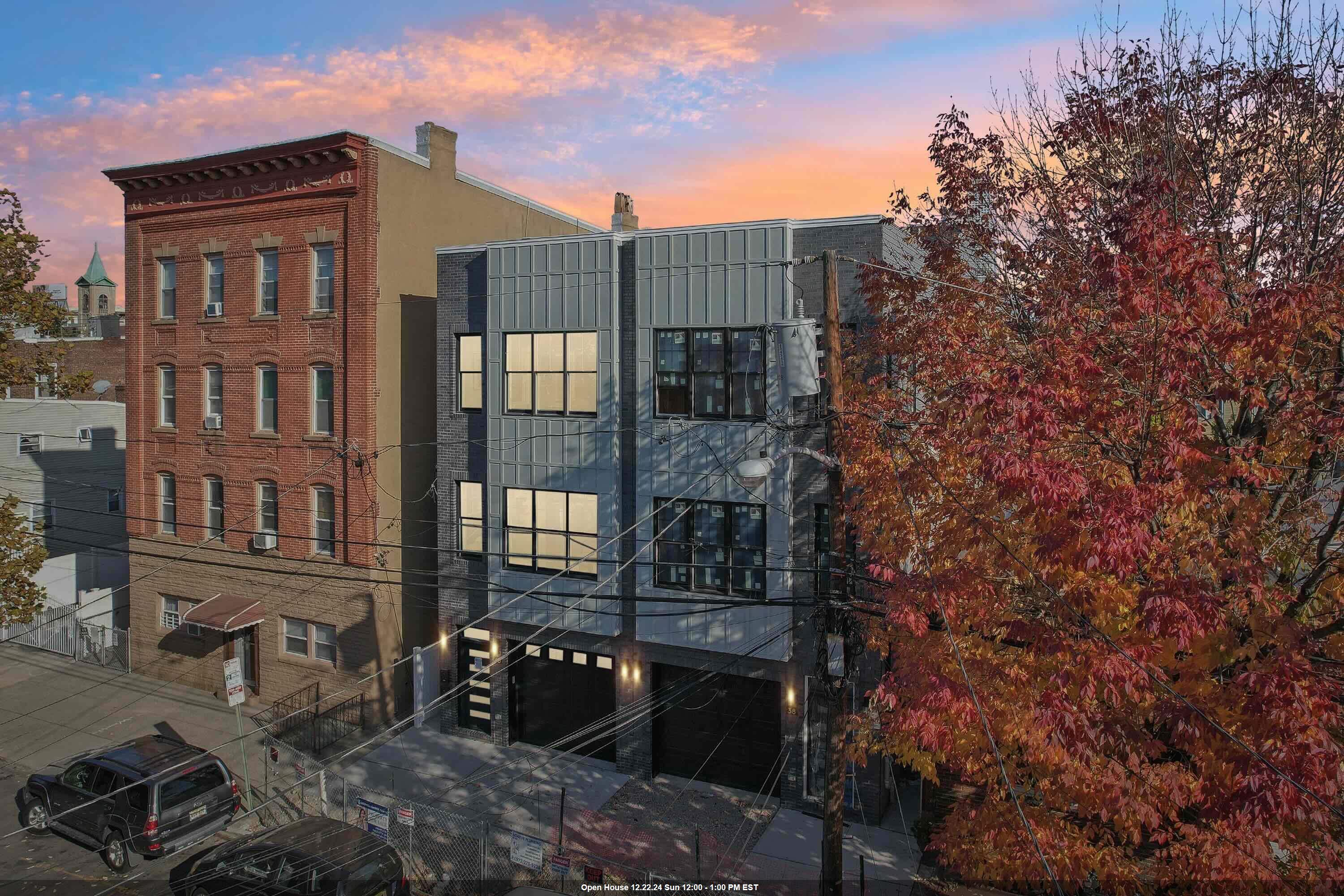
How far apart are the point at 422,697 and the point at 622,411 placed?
8946mm

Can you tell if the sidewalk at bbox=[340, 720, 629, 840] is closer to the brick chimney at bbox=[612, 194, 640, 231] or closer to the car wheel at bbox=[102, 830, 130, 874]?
the car wheel at bbox=[102, 830, 130, 874]

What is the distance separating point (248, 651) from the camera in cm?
2481

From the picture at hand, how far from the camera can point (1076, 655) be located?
8766 millimetres

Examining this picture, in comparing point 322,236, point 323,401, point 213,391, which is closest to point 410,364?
point 323,401

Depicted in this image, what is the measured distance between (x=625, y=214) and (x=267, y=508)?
43.9 feet

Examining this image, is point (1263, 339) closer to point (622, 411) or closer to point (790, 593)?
point (790, 593)

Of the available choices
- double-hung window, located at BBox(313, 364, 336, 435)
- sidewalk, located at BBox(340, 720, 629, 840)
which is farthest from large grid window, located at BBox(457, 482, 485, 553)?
sidewalk, located at BBox(340, 720, 629, 840)

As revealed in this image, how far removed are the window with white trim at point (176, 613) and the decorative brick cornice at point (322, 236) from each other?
36.6ft

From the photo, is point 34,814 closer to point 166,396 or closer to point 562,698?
point 562,698

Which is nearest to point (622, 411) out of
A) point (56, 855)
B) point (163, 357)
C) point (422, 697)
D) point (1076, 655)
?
point (422, 697)

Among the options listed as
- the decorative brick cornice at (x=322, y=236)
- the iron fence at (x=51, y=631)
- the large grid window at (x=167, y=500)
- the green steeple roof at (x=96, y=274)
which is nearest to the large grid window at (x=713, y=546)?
the decorative brick cornice at (x=322, y=236)

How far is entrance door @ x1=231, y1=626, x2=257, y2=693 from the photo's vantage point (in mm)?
24703

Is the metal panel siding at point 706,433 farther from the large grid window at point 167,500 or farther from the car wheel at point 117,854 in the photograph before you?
the large grid window at point 167,500

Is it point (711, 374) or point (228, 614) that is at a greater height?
point (711, 374)
